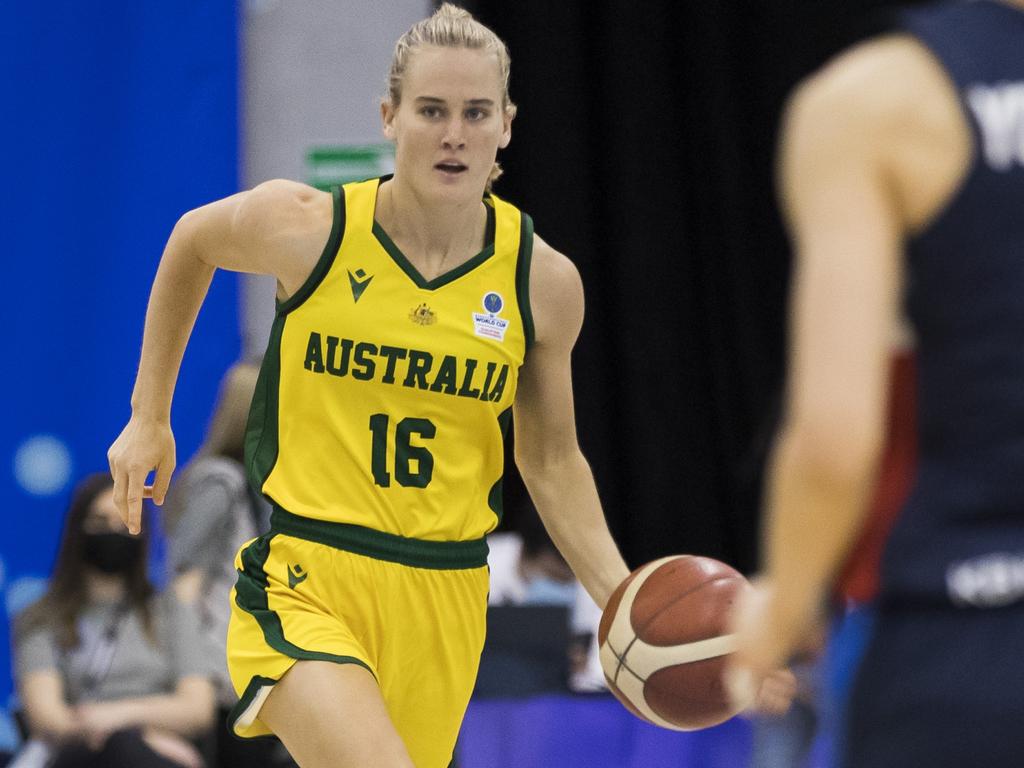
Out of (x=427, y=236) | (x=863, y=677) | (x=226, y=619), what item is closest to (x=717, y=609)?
(x=427, y=236)

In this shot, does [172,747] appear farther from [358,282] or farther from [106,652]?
[358,282]

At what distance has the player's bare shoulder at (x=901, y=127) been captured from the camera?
76.8 inches

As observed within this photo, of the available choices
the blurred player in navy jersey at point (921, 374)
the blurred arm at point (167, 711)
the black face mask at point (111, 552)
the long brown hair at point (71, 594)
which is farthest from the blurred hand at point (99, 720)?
the blurred player in navy jersey at point (921, 374)

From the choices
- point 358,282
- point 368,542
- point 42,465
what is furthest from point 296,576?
point 42,465

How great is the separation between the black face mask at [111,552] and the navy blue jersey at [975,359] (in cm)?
474

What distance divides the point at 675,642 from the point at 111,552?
3.22 m

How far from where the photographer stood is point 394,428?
13.0ft

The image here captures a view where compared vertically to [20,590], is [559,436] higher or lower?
higher

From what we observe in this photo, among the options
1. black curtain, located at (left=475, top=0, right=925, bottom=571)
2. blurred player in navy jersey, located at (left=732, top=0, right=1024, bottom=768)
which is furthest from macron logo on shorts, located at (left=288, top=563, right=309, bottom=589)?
black curtain, located at (left=475, top=0, right=925, bottom=571)

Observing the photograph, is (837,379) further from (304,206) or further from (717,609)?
(304,206)

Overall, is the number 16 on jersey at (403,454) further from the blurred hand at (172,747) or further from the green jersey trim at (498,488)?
the blurred hand at (172,747)

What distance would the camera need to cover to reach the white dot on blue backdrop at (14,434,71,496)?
8.36 meters

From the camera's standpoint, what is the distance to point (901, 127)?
1.95 meters

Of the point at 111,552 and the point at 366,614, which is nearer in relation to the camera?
the point at 366,614
